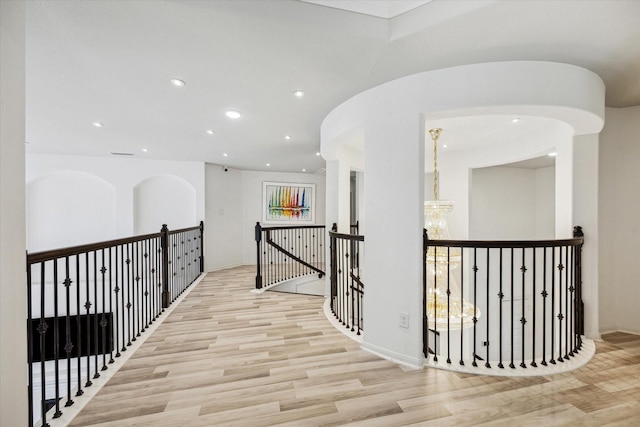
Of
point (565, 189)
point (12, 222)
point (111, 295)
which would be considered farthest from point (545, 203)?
point (111, 295)

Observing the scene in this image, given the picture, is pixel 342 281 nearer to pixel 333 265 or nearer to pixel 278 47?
pixel 333 265

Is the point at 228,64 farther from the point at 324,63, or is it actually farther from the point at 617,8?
the point at 617,8

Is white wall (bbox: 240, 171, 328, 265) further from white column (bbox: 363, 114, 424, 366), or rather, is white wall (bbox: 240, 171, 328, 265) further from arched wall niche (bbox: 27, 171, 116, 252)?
white column (bbox: 363, 114, 424, 366)

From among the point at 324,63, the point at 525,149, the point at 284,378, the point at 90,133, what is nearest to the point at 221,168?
the point at 90,133

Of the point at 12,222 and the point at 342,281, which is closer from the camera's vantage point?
the point at 12,222

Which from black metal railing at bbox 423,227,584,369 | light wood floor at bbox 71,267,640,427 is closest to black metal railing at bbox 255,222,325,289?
black metal railing at bbox 423,227,584,369

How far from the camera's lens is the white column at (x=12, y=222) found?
115 centimetres

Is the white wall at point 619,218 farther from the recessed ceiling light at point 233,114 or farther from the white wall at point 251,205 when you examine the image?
the white wall at point 251,205

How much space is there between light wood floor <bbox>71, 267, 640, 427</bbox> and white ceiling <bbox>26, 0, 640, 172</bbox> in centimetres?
257

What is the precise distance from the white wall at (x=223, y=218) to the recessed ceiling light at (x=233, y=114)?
3394 millimetres

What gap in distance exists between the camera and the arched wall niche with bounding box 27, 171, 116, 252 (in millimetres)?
5734

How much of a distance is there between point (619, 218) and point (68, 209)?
9521mm

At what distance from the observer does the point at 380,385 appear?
204cm

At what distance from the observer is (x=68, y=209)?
231 inches
